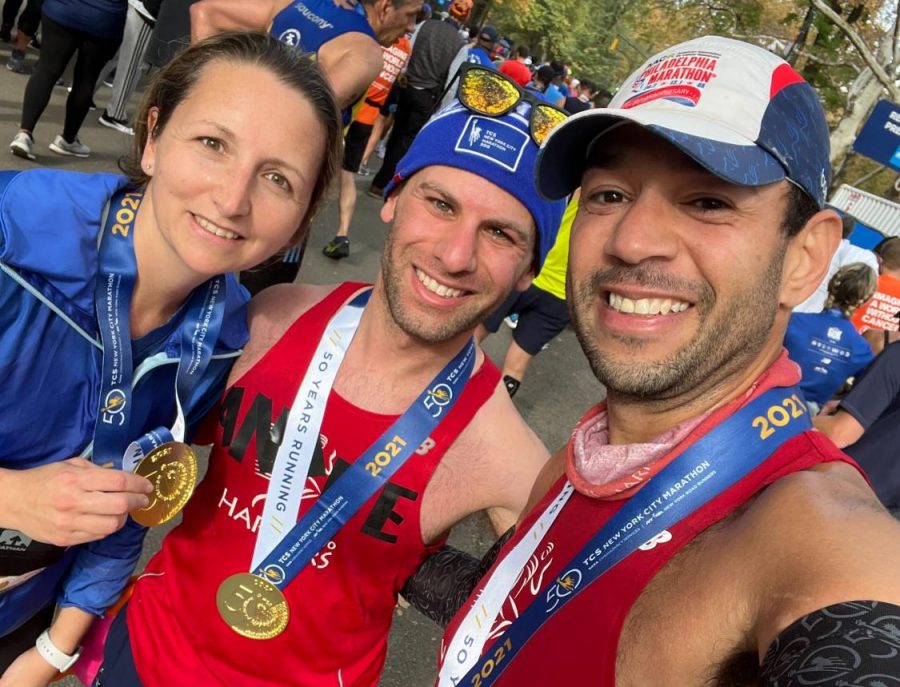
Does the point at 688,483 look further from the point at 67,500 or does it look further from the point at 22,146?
the point at 22,146

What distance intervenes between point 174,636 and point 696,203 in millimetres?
1664

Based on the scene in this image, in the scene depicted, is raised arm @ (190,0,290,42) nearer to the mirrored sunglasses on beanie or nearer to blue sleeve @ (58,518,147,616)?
the mirrored sunglasses on beanie

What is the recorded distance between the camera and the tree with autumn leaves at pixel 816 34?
13625 millimetres

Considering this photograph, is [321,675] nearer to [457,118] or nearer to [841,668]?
[841,668]

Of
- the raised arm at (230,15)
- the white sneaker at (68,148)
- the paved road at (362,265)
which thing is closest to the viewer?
the raised arm at (230,15)

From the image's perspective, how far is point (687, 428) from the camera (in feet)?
3.84

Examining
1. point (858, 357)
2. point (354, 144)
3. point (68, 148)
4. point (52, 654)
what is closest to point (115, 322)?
point (52, 654)

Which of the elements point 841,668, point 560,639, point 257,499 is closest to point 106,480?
point 257,499

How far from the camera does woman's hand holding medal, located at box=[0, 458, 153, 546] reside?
1299 millimetres

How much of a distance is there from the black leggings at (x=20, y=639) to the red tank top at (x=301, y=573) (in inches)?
9.0

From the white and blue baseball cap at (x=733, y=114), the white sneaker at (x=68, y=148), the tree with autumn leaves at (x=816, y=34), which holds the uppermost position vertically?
the tree with autumn leaves at (x=816, y=34)

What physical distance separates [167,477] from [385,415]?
0.56 m

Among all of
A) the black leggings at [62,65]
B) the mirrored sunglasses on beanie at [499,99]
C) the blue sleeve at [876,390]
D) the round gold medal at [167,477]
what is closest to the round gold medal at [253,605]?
the round gold medal at [167,477]

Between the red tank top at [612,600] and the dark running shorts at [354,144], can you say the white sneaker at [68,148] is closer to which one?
the dark running shorts at [354,144]
